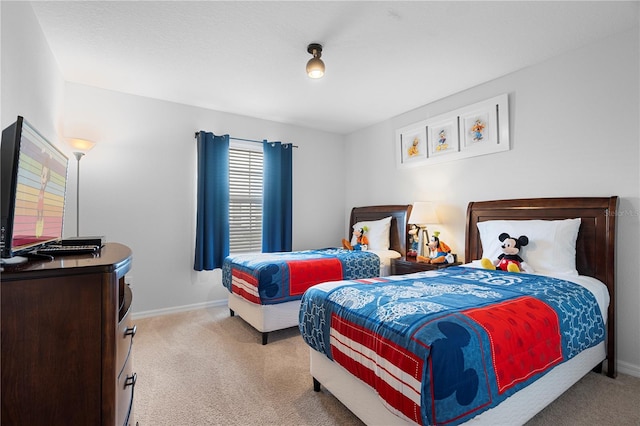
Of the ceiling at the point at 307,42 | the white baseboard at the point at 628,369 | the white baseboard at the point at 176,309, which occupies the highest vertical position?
the ceiling at the point at 307,42

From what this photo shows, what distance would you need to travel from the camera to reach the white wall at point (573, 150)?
2.31 m

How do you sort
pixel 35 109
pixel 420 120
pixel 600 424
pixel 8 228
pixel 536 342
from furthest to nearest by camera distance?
1. pixel 420 120
2. pixel 35 109
3. pixel 600 424
4. pixel 536 342
5. pixel 8 228

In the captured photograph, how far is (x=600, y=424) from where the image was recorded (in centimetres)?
173

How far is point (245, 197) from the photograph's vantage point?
423 centimetres

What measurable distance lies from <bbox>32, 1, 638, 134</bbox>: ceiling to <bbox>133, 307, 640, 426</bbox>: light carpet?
2507 millimetres

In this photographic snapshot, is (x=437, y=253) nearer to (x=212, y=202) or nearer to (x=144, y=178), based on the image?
(x=212, y=202)

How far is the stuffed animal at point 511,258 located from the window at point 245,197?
9.33ft

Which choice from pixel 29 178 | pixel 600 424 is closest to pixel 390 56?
pixel 29 178

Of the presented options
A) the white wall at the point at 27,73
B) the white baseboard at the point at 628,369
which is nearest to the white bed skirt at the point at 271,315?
the white wall at the point at 27,73

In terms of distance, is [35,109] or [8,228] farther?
[35,109]

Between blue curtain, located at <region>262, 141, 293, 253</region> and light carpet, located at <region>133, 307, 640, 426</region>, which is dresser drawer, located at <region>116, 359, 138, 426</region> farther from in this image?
blue curtain, located at <region>262, 141, 293, 253</region>

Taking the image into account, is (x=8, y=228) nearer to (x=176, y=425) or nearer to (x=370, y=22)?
(x=176, y=425)

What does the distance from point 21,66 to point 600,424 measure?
3961 millimetres

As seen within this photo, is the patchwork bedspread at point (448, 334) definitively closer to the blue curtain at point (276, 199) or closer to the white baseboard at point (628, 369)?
the white baseboard at point (628, 369)
